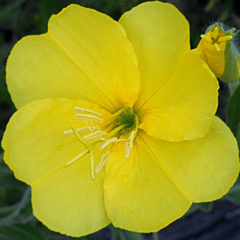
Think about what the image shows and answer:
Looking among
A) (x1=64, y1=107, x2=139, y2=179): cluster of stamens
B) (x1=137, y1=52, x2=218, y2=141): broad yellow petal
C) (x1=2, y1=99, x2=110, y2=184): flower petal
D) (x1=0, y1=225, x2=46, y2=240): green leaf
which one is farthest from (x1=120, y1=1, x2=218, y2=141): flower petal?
(x1=0, y1=225, x2=46, y2=240): green leaf

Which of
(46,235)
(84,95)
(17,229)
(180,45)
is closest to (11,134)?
(84,95)

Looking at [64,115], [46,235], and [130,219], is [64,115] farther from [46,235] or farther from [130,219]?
[46,235]

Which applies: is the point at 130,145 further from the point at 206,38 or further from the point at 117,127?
the point at 206,38

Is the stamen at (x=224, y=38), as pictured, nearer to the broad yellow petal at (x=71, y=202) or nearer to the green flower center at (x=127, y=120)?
the green flower center at (x=127, y=120)

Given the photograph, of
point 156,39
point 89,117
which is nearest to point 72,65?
point 89,117

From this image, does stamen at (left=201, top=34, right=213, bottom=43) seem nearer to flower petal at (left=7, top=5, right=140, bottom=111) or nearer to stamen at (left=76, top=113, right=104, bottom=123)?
flower petal at (left=7, top=5, right=140, bottom=111)

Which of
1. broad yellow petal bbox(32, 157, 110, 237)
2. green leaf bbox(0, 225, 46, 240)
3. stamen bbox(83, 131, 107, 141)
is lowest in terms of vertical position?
green leaf bbox(0, 225, 46, 240)

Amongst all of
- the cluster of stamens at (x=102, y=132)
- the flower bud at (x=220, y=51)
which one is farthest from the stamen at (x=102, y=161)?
the flower bud at (x=220, y=51)
